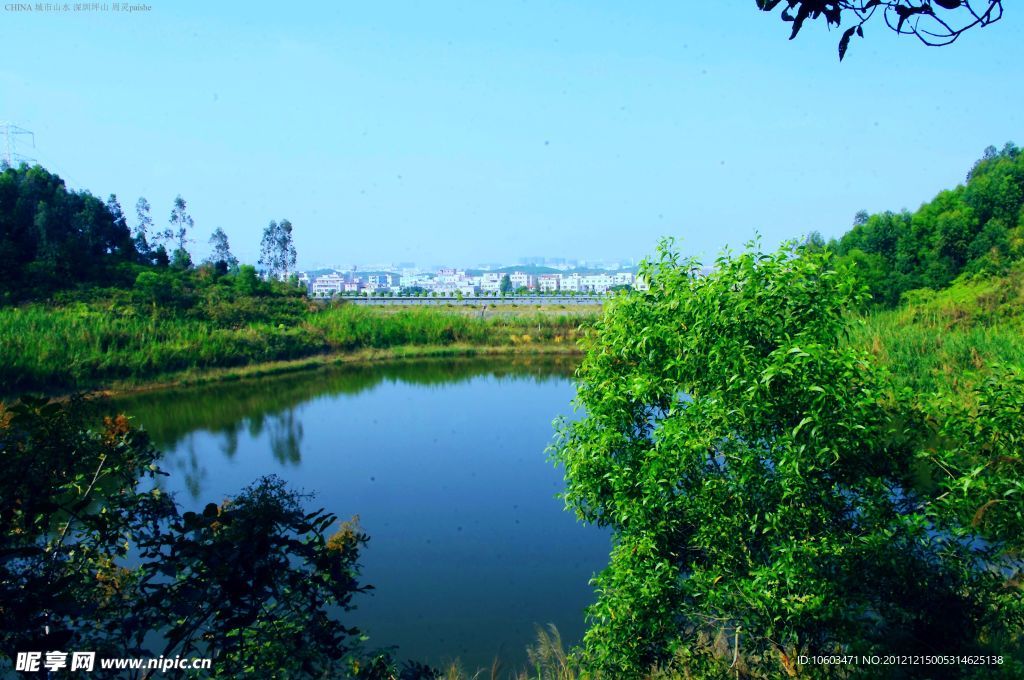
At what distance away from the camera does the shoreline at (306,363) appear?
12.5 m

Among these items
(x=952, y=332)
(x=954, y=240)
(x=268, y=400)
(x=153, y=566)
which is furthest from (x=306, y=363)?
(x=954, y=240)

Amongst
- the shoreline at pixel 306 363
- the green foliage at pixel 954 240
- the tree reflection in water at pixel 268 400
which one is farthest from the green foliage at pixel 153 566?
the green foliage at pixel 954 240

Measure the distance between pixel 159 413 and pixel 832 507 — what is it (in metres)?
10.9

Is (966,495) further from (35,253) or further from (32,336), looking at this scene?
(35,253)

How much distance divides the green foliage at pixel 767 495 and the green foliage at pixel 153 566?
149 centimetres

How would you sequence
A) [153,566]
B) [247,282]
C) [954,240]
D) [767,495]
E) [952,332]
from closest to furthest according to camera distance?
[153,566] → [767,495] → [952,332] → [954,240] → [247,282]

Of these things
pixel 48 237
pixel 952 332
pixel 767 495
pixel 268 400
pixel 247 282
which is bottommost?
pixel 268 400

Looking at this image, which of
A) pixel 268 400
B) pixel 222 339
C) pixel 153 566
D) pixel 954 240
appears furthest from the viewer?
pixel 954 240

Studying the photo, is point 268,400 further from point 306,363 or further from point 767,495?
point 767,495

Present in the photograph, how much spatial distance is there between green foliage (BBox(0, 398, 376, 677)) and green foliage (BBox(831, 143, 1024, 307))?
16506mm

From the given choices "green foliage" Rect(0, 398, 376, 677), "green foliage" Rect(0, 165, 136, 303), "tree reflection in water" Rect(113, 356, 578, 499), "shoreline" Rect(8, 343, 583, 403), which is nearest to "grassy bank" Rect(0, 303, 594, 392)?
"shoreline" Rect(8, 343, 583, 403)

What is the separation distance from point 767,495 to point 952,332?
1093 cm

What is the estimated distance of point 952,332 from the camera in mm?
11508

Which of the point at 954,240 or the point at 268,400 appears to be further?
the point at 954,240
